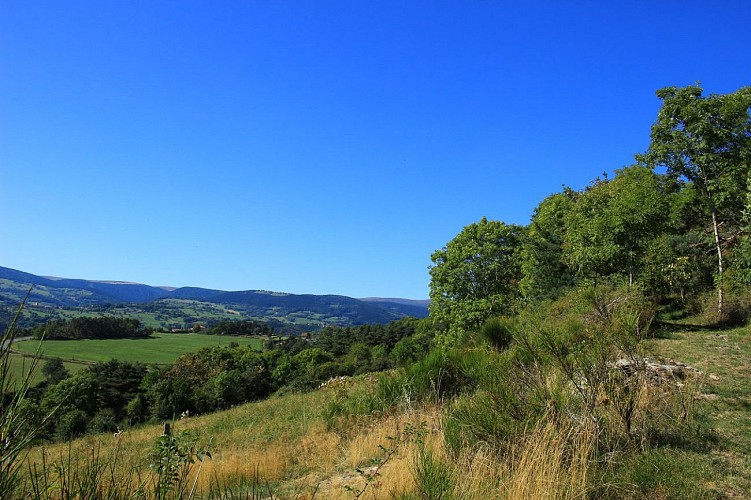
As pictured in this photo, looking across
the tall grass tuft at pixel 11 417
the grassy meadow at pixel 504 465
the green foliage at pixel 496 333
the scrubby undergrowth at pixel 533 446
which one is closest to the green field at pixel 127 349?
the green foliage at pixel 496 333

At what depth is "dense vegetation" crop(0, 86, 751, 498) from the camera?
4457 millimetres

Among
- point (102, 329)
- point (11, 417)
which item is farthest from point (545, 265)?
point (102, 329)

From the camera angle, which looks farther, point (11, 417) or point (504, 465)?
point (504, 465)

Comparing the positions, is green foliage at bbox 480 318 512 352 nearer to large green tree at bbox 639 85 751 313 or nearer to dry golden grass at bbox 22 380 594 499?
dry golden grass at bbox 22 380 594 499

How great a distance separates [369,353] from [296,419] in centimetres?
6187

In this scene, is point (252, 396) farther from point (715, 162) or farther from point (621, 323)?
point (621, 323)

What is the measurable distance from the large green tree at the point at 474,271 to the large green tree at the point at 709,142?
1724 cm

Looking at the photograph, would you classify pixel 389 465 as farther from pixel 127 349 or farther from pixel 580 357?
pixel 127 349

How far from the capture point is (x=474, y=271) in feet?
116

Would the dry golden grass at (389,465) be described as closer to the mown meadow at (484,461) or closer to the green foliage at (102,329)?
the mown meadow at (484,461)

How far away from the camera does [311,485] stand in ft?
19.8

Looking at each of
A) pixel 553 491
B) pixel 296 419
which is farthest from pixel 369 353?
pixel 553 491

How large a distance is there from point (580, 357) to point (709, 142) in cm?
1636

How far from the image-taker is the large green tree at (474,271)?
1373 inches
